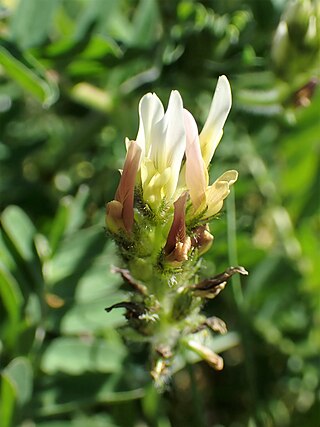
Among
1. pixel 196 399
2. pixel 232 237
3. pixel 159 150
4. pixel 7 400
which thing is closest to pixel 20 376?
pixel 7 400

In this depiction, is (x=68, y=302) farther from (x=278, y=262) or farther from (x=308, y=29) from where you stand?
(x=308, y=29)

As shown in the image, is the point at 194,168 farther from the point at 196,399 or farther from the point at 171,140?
the point at 196,399

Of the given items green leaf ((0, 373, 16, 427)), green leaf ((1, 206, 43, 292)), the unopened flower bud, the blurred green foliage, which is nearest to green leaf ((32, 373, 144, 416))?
the blurred green foliage

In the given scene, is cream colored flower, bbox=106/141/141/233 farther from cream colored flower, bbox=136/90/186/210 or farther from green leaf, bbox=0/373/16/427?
green leaf, bbox=0/373/16/427

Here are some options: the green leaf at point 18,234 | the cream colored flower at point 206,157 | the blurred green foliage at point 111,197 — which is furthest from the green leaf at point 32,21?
the cream colored flower at point 206,157

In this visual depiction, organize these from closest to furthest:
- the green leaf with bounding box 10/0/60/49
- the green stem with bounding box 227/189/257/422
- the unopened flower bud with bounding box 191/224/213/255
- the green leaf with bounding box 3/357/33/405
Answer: the unopened flower bud with bounding box 191/224/213/255 → the green leaf with bounding box 3/357/33/405 → the green stem with bounding box 227/189/257/422 → the green leaf with bounding box 10/0/60/49

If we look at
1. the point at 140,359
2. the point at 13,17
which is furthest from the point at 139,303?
the point at 13,17
